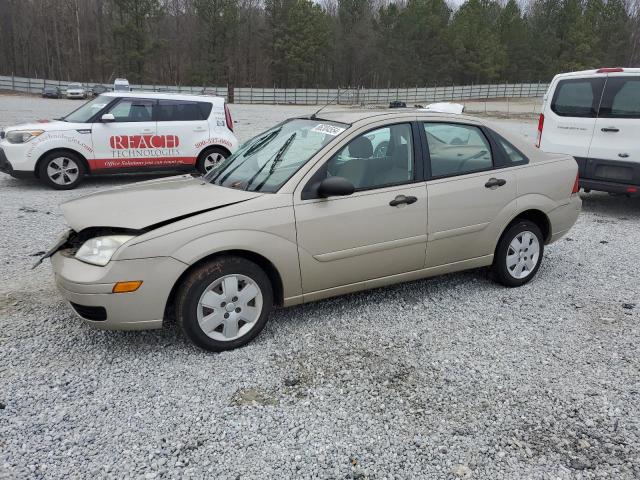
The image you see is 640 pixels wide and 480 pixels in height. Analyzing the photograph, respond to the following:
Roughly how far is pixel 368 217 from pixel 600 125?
5.26 meters

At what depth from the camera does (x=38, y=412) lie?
3002 mm

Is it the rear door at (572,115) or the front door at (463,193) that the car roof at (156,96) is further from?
the front door at (463,193)

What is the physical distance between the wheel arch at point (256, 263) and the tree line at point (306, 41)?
63276mm

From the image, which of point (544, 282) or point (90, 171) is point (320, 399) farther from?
point (90, 171)

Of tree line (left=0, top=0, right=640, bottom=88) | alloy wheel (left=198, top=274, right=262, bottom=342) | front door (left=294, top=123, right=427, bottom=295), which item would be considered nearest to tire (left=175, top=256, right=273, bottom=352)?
alloy wheel (left=198, top=274, right=262, bottom=342)

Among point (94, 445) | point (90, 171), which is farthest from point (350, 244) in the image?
point (90, 171)

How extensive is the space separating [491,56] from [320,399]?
244 ft

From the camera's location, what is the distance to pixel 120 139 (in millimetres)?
9367

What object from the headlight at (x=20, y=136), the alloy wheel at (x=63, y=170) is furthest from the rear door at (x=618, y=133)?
the headlight at (x=20, y=136)

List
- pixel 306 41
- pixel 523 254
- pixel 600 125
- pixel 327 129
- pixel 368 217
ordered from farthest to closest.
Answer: pixel 306 41, pixel 600 125, pixel 523 254, pixel 327 129, pixel 368 217

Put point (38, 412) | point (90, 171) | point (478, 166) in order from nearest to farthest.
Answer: point (38, 412) → point (478, 166) → point (90, 171)

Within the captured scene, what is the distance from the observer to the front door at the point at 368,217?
3848 millimetres

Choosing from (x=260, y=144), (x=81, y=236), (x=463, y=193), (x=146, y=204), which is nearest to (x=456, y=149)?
(x=463, y=193)

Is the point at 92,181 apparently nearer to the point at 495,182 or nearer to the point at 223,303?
the point at 223,303
